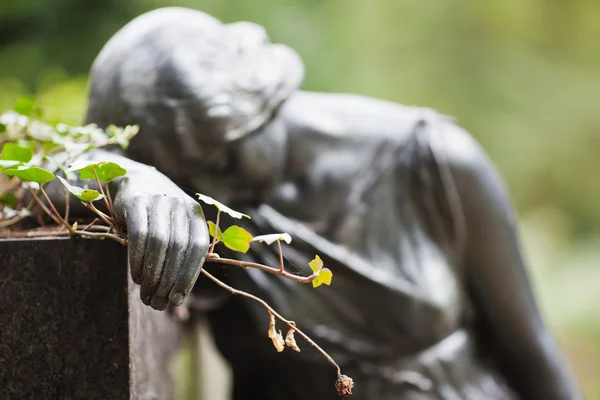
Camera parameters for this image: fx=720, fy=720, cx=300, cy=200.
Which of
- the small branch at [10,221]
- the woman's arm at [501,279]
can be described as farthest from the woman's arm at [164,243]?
the woman's arm at [501,279]

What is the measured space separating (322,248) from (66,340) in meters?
0.44

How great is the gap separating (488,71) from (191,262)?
4494 millimetres

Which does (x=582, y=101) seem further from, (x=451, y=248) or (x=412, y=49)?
(x=451, y=248)

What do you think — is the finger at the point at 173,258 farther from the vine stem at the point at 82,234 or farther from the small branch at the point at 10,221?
the small branch at the point at 10,221

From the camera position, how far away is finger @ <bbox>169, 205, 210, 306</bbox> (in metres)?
0.60

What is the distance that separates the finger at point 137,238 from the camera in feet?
1.96

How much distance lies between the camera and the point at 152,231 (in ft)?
1.98

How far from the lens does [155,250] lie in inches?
23.5

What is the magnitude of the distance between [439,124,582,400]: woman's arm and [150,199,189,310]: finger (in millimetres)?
611

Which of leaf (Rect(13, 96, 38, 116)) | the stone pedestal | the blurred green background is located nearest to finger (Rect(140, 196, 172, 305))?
the stone pedestal

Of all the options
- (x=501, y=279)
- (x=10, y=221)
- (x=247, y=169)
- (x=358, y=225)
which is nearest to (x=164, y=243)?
(x=10, y=221)

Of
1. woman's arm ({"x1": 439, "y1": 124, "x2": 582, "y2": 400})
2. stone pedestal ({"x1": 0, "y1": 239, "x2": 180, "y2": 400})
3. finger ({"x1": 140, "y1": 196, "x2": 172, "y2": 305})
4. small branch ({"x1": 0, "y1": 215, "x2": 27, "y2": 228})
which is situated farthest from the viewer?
woman's arm ({"x1": 439, "y1": 124, "x2": 582, "y2": 400})

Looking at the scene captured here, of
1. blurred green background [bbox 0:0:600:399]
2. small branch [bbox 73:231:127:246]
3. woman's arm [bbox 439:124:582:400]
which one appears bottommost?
blurred green background [bbox 0:0:600:399]

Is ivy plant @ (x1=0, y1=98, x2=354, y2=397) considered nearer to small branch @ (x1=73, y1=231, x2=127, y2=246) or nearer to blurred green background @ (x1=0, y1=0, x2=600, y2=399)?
small branch @ (x1=73, y1=231, x2=127, y2=246)
